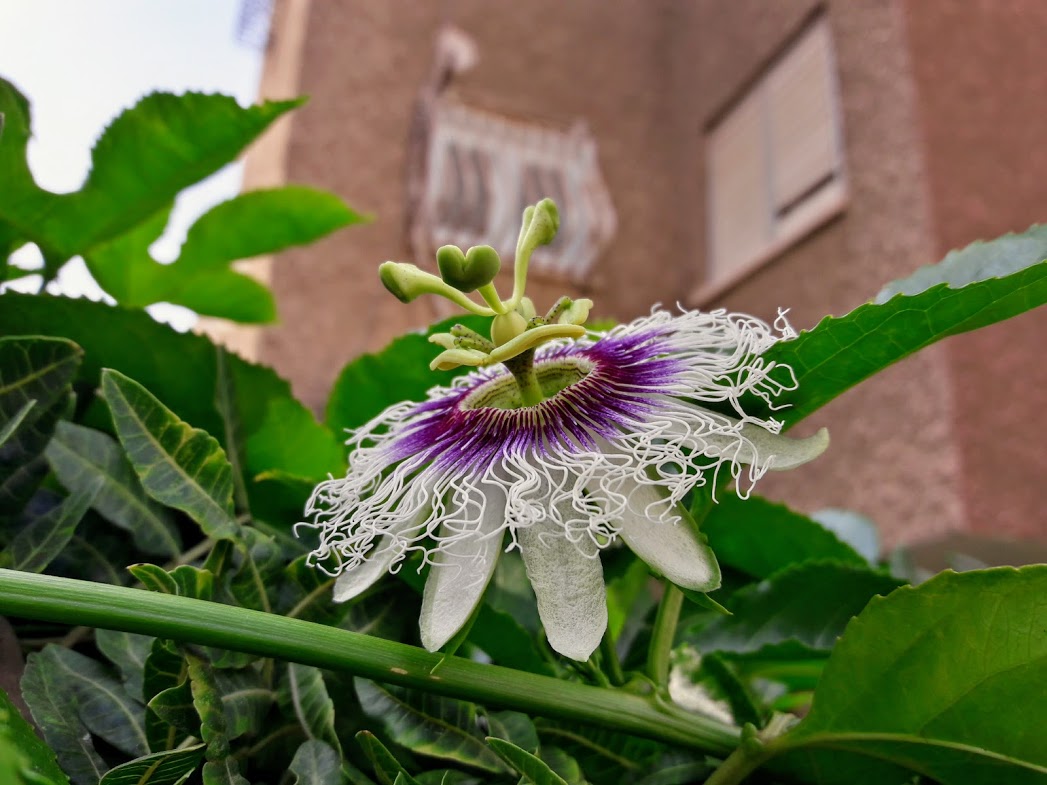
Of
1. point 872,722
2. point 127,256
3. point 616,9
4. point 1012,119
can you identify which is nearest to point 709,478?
point 872,722

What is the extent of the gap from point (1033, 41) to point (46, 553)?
3.02 meters

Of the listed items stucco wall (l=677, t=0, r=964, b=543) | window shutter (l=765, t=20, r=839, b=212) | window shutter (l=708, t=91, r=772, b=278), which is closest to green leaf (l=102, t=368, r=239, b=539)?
stucco wall (l=677, t=0, r=964, b=543)

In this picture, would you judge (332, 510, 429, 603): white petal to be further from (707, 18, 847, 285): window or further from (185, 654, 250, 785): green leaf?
(707, 18, 847, 285): window

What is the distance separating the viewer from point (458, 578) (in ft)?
1.07

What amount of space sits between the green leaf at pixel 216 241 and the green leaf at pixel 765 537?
0.32 meters

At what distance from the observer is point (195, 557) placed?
0.41 m

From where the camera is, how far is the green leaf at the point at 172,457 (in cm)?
35

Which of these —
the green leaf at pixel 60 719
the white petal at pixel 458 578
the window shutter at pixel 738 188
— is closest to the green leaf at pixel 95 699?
the green leaf at pixel 60 719

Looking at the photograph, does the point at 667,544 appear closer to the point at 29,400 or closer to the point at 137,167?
the point at 29,400

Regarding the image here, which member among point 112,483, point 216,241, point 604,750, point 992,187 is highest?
point 992,187

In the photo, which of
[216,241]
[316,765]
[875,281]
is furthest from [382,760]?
[875,281]

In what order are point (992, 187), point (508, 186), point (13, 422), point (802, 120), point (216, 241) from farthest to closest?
point (508, 186) < point (802, 120) < point (992, 187) < point (216, 241) < point (13, 422)

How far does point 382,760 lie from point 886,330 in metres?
0.23

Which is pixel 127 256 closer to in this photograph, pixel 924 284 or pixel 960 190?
pixel 924 284
